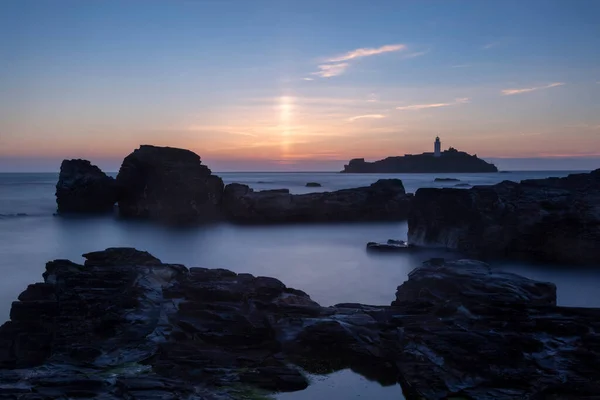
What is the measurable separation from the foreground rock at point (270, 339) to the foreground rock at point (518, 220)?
986 centimetres

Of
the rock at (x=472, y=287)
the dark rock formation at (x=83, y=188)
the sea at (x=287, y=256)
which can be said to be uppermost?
the dark rock formation at (x=83, y=188)

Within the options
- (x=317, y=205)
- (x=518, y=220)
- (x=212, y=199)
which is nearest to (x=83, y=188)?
(x=212, y=199)

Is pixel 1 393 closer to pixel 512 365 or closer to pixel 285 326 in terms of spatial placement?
pixel 285 326

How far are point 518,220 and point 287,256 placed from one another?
1166cm

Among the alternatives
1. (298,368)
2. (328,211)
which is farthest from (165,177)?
(298,368)

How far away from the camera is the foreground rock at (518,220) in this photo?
20859 millimetres

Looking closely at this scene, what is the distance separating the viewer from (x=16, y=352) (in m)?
10.1

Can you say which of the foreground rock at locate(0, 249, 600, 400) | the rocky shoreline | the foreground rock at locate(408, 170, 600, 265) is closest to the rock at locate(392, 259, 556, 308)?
the foreground rock at locate(0, 249, 600, 400)

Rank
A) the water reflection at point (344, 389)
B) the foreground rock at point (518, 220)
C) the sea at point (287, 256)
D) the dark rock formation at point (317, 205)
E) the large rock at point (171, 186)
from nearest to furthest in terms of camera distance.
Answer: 1. the water reflection at point (344, 389)
2. the sea at point (287, 256)
3. the foreground rock at point (518, 220)
4. the dark rock formation at point (317, 205)
5. the large rock at point (171, 186)

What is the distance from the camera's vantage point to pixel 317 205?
40188mm

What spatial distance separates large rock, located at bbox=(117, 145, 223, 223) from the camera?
4106cm

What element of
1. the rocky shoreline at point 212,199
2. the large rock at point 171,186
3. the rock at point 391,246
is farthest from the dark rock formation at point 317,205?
the rock at point 391,246

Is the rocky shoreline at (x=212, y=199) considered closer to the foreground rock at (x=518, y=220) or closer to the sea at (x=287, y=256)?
the sea at (x=287, y=256)

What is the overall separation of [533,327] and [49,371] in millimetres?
9549
